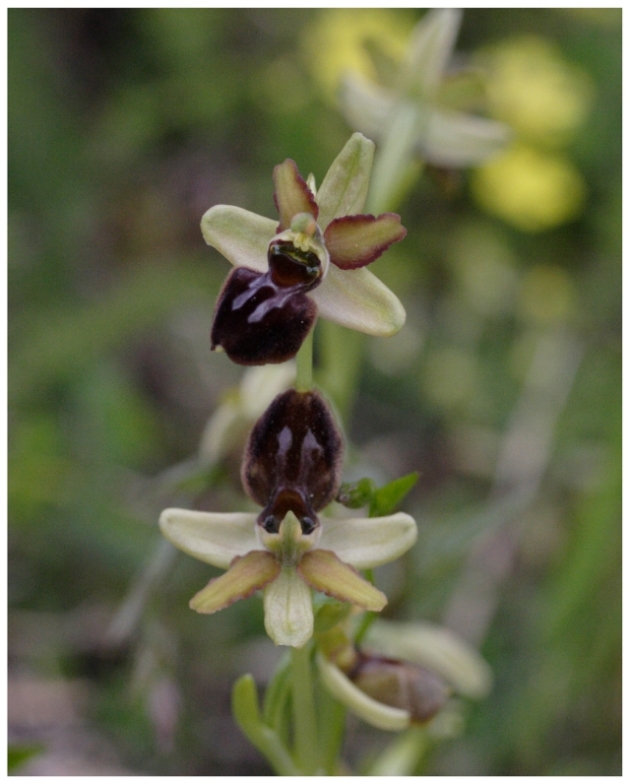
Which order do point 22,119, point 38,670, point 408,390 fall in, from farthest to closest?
point 22,119 < point 408,390 < point 38,670

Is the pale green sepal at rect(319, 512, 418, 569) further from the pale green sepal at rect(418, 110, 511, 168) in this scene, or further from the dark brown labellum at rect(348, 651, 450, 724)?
the pale green sepal at rect(418, 110, 511, 168)

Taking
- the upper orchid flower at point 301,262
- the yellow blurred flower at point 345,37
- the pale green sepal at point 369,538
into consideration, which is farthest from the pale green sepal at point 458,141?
the yellow blurred flower at point 345,37

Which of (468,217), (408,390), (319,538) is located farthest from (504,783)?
(468,217)

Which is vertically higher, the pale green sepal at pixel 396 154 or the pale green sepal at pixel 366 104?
the pale green sepal at pixel 366 104

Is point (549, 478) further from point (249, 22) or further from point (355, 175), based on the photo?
point (249, 22)

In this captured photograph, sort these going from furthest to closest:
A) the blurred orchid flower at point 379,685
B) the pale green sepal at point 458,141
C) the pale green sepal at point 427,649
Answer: the pale green sepal at point 458,141 < the pale green sepal at point 427,649 < the blurred orchid flower at point 379,685

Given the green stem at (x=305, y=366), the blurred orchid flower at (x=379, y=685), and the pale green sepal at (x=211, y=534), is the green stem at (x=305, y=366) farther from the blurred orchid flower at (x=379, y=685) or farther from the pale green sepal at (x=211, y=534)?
the blurred orchid flower at (x=379, y=685)

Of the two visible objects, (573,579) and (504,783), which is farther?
(573,579)

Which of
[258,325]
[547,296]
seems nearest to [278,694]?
[258,325]
